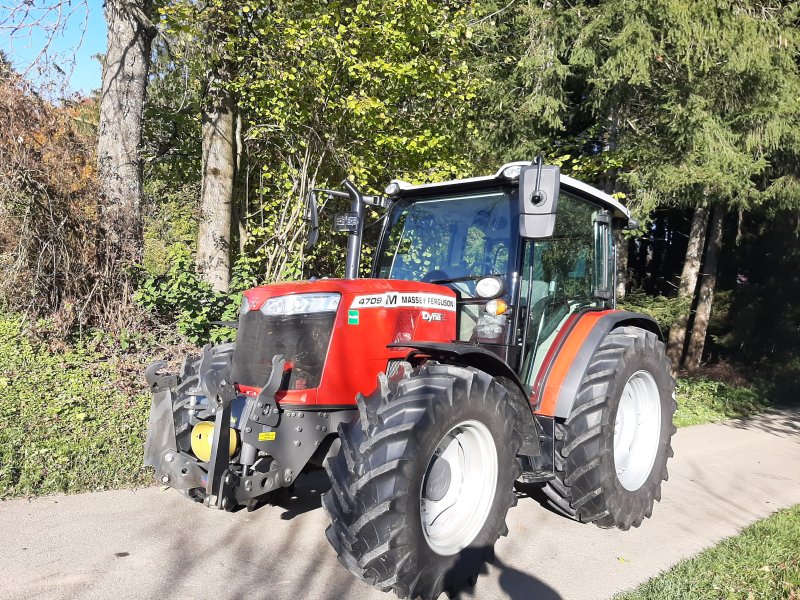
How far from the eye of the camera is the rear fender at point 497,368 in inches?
136

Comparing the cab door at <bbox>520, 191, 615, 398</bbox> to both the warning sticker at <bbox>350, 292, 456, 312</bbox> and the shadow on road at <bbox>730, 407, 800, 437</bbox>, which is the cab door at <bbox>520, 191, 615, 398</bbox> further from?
the shadow on road at <bbox>730, 407, 800, 437</bbox>

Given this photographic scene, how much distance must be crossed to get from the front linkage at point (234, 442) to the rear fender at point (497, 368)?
561 millimetres

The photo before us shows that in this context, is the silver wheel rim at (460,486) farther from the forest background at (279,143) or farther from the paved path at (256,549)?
the forest background at (279,143)

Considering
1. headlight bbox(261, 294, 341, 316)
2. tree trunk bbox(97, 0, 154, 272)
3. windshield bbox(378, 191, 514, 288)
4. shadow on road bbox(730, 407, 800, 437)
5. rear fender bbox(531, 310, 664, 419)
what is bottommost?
shadow on road bbox(730, 407, 800, 437)

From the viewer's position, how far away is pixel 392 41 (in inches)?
312

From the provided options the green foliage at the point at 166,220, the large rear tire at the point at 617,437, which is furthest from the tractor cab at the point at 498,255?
the green foliage at the point at 166,220

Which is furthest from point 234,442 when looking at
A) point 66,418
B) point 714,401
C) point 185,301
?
point 714,401

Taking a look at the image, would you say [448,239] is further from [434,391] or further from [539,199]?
[434,391]

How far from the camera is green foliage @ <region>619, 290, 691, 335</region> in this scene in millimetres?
11008

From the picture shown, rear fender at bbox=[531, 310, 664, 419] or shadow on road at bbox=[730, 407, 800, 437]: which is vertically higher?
rear fender at bbox=[531, 310, 664, 419]

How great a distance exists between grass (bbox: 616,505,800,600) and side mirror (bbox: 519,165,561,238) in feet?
6.34

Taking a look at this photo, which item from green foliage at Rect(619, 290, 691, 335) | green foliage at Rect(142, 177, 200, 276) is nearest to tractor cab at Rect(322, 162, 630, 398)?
green foliage at Rect(142, 177, 200, 276)

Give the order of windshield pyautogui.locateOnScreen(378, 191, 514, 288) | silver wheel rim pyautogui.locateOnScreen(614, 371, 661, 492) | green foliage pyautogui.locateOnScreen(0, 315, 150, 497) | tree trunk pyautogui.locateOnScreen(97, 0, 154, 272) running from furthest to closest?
1. tree trunk pyautogui.locateOnScreen(97, 0, 154, 272)
2. silver wheel rim pyautogui.locateOnScreen(614, 371, 661, 492)
3. green foliage pyautogui.locateOnScreen(0, 315, 150, 497)
4. windshield pyautogui.locateOnScreen(378, 191, 514, 288)

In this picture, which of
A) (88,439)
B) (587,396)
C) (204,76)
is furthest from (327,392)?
(204,76)
